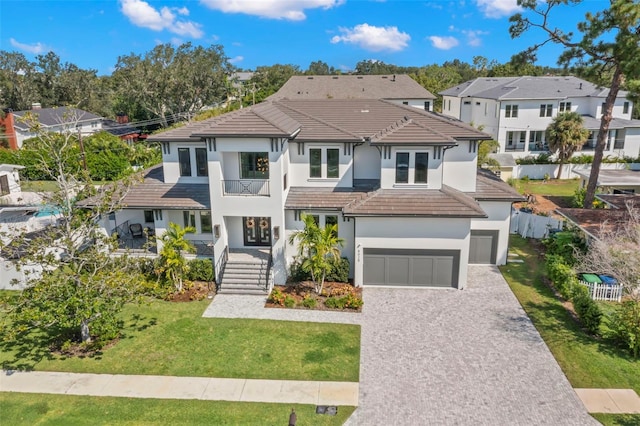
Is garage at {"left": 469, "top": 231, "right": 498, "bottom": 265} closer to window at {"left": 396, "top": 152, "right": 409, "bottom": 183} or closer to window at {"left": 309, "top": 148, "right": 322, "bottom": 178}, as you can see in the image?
window at {"left": 396, "top": 152, "right": 409, "bottom": 183}

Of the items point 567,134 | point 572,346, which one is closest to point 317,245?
point 572,346

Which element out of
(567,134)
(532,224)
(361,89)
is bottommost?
(532,224)

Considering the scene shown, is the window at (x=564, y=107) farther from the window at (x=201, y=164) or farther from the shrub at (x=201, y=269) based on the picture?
the shrub at (x=201, y=269)

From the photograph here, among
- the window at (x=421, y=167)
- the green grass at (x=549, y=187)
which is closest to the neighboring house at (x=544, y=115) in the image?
the green grass at (x=549, y=187)

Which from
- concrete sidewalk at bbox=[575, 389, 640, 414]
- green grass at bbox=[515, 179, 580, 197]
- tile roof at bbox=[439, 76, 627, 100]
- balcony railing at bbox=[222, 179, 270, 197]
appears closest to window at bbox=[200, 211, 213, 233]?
balcony railing at bbox=[222, 179, 270, 197]

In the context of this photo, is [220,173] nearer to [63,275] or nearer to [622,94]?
[63,275]

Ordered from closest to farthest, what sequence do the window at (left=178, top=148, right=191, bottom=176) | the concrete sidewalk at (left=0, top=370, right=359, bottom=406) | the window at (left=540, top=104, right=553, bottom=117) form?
the concrete sidewalk at (left=0, top=370, right=359, bottom=406), the window at (left=178, top=148, right=191, bottom=176), the window at (left=540, top=104, right=553, bottom=117)

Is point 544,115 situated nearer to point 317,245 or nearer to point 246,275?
point 317,245
